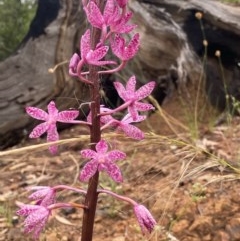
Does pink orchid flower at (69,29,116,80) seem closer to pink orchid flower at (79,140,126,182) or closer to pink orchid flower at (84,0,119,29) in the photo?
A: pink orchid flower at (84,0,119,29)

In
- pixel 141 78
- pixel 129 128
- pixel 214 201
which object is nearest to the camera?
pixel 129 128

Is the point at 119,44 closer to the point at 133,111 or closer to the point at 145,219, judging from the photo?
the point at 133,111

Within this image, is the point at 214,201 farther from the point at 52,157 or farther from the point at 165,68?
the point at 165,68

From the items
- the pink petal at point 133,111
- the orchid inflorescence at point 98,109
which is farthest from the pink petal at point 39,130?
the pink petal at point 133,111

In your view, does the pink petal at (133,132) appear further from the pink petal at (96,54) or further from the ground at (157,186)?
the ground at (157,186)

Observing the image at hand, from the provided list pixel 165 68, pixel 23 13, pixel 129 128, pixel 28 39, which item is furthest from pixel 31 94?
pixel 129 128

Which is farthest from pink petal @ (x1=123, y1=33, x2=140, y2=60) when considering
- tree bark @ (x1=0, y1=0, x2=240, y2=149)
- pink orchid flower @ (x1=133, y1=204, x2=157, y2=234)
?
tree bark @ (x1=0, y1=0, x2=240, y2=149)

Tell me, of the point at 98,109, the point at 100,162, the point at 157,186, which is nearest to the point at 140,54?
the point at 157,186
